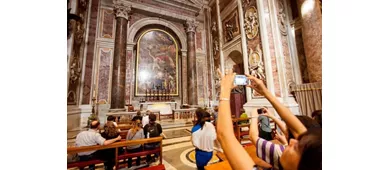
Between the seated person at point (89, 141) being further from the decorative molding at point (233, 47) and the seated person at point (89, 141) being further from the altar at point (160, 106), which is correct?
the decorative molding at point (233, 47)

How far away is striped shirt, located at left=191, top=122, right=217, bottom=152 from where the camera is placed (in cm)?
182

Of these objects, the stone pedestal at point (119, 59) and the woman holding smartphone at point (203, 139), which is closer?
the woman holding smartphone at point (203, 139)

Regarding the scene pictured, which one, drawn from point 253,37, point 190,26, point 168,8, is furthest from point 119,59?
point 253,37

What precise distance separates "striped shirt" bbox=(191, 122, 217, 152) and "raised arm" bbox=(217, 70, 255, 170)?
133 centimetres

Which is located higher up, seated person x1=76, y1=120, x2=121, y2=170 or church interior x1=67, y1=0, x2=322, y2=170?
church interior x1=67, y1=0, x2=322, y2=170

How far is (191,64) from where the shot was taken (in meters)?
8.77

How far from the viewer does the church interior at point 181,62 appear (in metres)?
4.25

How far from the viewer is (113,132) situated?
222 centimetres

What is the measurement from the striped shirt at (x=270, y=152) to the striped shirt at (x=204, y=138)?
0.97 m

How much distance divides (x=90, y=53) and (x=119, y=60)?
1.29 meters

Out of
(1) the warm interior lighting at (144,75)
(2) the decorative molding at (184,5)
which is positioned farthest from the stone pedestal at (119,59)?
(2) the decorative molding at (184,5)

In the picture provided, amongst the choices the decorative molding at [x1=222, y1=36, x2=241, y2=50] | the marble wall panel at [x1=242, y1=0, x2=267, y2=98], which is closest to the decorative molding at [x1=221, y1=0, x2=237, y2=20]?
the marble wall panel at [x1=242, y1=0, x2=267, y2=98]

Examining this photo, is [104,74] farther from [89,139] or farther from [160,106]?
[89,139]

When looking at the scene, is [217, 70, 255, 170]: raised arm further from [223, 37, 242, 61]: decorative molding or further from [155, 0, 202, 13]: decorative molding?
[155, 0, 202, 13]: decorative molding
